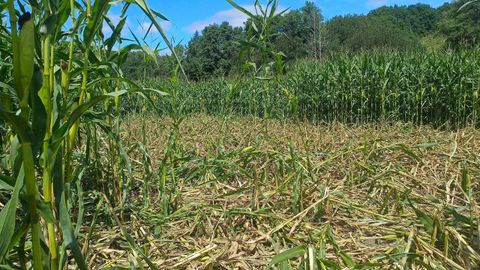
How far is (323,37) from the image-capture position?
2456cm

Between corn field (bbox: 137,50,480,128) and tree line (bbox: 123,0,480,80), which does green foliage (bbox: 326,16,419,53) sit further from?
corn field (bbox: 137,50,480,128)

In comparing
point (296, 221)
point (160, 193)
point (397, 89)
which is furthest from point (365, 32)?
point (296, 221)

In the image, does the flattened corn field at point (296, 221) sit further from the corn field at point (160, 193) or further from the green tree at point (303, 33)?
the green tree at point (303, 33)

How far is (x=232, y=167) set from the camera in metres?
2.76

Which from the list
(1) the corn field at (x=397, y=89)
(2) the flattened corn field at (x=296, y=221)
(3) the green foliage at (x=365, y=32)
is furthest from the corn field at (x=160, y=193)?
(3) the green foliage at (x=365, y=32)

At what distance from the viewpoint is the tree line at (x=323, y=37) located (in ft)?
12.9

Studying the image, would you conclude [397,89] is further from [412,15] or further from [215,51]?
[412,15]

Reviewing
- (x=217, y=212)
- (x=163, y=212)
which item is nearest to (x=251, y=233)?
(x=217, y=212)

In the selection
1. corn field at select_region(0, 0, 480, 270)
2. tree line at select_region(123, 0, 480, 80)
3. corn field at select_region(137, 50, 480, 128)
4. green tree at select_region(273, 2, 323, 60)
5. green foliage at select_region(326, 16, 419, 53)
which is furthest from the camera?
green foliage at select_region(326, 16, 419, 53)

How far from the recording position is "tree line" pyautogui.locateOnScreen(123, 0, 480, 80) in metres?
3.94

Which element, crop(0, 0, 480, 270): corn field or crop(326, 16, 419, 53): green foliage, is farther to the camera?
crop(326, 16, 419, 53): green foliage

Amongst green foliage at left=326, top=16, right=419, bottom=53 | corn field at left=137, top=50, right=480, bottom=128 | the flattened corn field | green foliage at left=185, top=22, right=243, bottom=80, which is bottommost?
the flattened corn field

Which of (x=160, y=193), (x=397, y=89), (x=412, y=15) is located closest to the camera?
(x=160, y=193)

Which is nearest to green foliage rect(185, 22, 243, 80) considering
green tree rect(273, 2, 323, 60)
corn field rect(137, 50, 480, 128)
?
green tree rect(273, 2, 323, 60)
